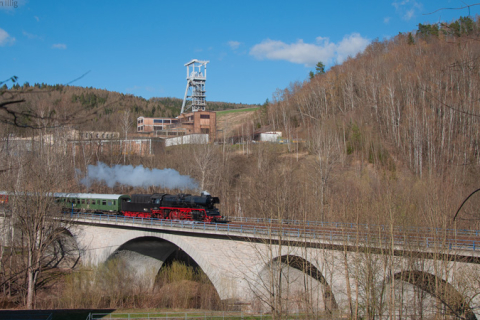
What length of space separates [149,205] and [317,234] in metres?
16.5

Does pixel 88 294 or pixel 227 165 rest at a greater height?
pixel 227 165

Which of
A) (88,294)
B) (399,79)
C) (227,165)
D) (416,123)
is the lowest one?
(88,294)

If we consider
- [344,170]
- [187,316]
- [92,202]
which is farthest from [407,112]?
[92,202]

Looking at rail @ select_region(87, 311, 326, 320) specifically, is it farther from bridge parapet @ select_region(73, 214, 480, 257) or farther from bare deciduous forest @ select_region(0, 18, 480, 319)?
bridge parapet @ select_region(73, 214, 480, 257)

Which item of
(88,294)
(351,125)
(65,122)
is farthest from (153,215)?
(351,125)

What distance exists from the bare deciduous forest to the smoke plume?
13.6ft

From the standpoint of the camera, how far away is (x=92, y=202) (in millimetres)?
35062

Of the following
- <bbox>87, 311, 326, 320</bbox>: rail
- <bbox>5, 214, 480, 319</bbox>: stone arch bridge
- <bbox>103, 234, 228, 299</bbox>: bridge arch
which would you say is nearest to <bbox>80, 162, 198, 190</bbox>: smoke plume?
<bbox>5, 214, 480, 319</bbox>: stone arch bridge

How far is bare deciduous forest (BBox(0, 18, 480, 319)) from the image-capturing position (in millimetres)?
25198

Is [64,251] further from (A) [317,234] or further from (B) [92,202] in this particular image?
(A) [317,234]

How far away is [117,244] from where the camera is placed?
1228 inches

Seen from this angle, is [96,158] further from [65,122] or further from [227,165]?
[65,122]

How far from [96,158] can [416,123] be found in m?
48.7

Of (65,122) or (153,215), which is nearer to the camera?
(65,122)
